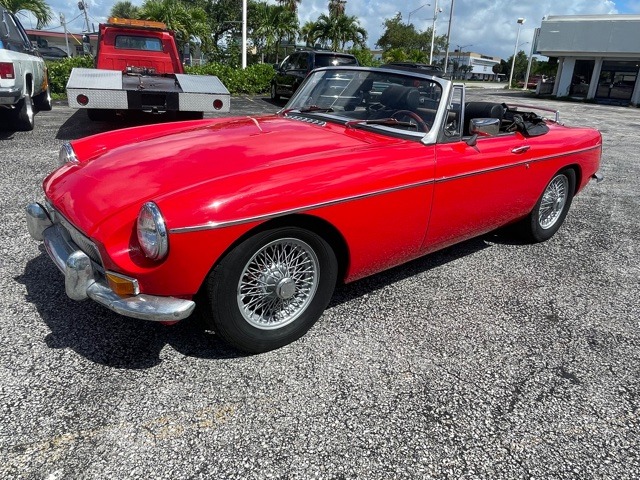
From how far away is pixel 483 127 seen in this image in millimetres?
3334

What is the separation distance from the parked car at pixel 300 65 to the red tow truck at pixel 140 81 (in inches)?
173

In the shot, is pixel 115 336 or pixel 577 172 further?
pixel 577 172

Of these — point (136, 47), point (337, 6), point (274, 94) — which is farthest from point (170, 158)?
point (337, 6)

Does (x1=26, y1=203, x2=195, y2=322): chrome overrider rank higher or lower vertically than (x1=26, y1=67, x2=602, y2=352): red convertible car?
lower

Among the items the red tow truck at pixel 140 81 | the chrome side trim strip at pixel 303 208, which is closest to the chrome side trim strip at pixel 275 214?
the chrome side trim strip at pixel 303 208

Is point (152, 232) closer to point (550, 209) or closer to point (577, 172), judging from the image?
point (550, 209)

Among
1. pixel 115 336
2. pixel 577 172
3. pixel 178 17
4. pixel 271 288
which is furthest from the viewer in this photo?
pixel 178 17

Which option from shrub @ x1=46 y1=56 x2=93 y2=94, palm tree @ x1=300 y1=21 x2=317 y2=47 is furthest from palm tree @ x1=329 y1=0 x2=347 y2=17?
shrub @ x1=46 y1=56 x2=93 y2=94

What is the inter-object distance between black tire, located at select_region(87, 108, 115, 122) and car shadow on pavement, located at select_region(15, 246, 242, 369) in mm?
6245

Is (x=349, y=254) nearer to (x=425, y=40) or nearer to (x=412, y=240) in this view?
(x=412, y=240)

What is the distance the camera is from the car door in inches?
126

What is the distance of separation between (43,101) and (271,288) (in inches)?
401

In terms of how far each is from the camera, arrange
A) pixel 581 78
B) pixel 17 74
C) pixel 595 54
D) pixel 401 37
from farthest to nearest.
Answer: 1. pixel 401 37
2. pixel 581 78
3. pixel 595 54
4. pixel 17 74

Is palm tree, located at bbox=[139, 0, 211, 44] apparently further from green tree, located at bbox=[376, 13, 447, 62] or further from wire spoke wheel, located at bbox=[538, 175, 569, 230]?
green tree, located at bbox=[376, 13, 447, 62]
